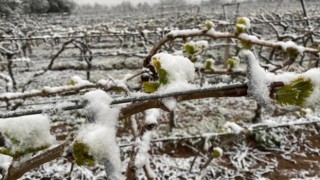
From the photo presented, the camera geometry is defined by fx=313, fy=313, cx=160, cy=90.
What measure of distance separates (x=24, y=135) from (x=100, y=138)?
147 mm

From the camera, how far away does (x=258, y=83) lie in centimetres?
54

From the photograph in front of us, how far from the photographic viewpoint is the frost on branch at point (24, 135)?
0.57m

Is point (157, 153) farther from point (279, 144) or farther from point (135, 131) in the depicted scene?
point (135, 131)

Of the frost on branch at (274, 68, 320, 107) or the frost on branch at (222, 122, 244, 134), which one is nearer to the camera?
the frost on branch at (274, 68, 320, 107)

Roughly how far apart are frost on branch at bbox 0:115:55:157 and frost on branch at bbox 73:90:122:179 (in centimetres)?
8

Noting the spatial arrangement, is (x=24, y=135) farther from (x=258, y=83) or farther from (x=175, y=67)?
(x=258, y=83)

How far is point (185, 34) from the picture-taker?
1610 mm

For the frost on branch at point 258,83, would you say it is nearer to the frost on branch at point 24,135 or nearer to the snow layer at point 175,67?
the snow layer at point 175,67

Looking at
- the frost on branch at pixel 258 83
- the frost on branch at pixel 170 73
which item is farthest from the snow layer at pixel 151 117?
the frost on branch at pixel 258 83

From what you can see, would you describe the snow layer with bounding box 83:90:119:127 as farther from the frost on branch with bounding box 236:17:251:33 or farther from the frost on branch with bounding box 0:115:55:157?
the frost on branch with bounding box 236:17:251:33

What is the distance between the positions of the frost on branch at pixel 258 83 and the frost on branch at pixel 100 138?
26 centimetres

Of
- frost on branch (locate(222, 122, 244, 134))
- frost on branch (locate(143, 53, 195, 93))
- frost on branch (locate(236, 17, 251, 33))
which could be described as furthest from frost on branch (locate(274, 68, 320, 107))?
frost on branch (locate(222, 122, 244, 134))

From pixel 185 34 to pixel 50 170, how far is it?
9.58ft

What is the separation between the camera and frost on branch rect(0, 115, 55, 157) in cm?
57
